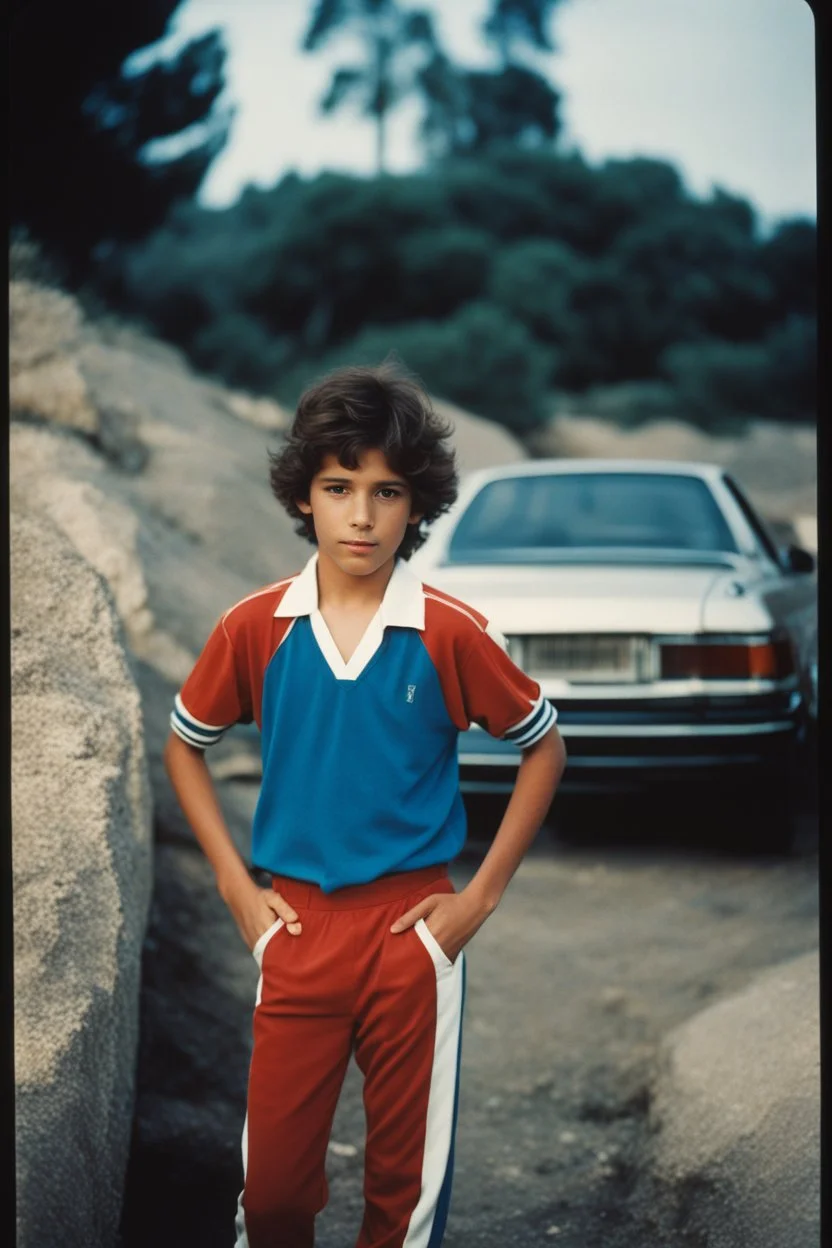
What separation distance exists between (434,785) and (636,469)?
3.76 meters

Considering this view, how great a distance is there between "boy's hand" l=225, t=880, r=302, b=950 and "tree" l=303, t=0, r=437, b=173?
1098 inches

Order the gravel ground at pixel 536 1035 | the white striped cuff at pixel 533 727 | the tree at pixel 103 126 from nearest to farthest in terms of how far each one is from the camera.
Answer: the white striped cuff at pixel 533 727 → the gravel ground at pixel 536 1035 → the tree at pixel 103 126

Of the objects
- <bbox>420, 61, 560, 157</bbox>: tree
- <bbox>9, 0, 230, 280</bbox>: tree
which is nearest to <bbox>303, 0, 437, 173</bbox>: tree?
<bbox>420, 61, 560, 157</bbox>: tree

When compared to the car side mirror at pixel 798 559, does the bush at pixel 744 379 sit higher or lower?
higher

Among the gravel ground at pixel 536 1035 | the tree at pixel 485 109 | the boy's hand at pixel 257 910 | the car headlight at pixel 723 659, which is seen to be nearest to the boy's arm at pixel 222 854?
the boy's hand at pixel 257 910

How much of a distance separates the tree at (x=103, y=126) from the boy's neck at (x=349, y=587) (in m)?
10.8

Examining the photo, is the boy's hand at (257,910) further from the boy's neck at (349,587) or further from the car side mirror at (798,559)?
the car side mirror at (798,559)

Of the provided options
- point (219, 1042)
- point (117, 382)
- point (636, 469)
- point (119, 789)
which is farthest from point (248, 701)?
point (117, 382)

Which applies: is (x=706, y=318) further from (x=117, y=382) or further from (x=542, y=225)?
(x=117, y=382)

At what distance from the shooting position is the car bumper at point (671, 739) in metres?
4.54

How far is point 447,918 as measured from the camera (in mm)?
1959

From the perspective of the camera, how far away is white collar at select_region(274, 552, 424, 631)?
79.3 inches

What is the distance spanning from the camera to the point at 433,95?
31.5 meters

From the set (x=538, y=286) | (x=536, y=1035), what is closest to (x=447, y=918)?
(x=536, y=1035)
